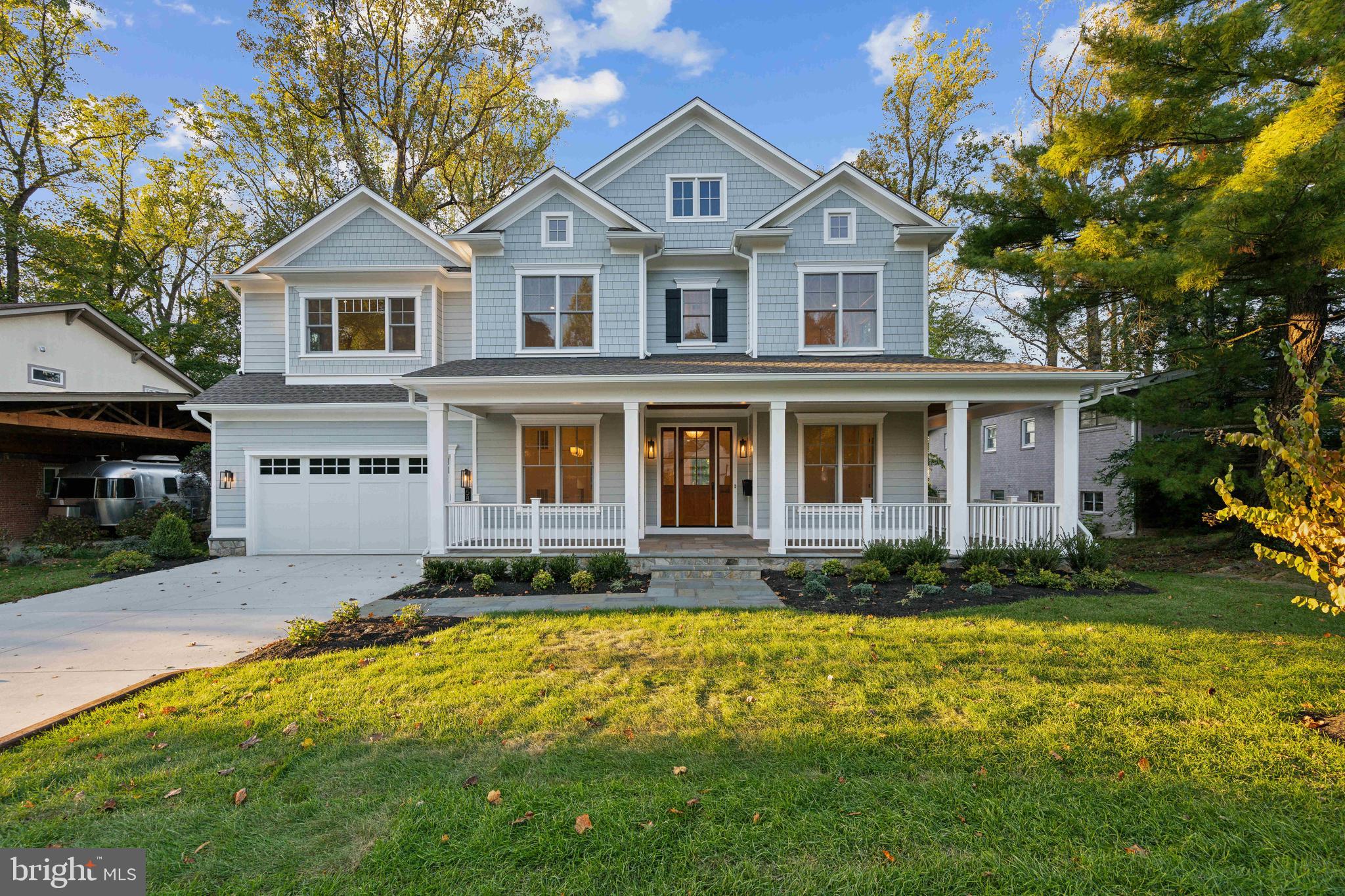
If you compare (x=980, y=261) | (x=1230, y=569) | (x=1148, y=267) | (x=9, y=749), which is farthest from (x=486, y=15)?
(x=1230, y=569)

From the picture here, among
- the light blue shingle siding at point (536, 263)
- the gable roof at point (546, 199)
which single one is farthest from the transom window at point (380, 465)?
the gable roof at point (546, 199)

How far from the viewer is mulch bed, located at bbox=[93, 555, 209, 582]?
928 centimetres

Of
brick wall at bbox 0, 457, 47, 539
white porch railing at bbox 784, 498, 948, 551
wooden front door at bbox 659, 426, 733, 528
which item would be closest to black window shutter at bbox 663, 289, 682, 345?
wooden front door at bbox 659, 426, 733, 528

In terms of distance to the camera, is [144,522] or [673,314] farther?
[144,522]

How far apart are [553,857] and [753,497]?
8949 mm

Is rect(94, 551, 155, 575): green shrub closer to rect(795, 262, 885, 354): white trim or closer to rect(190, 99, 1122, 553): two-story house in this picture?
rect(190, 99, 1122, 553): two-story house

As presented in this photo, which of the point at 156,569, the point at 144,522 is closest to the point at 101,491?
the point at 144,522

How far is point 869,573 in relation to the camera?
8.22 m

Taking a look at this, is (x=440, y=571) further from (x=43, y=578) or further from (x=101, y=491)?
(x=101, y=491)

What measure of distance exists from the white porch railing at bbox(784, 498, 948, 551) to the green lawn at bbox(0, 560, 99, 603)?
37.1ft

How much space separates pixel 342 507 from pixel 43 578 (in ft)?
14.4

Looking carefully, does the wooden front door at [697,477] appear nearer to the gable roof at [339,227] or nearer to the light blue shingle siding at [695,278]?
the light blue shingle siding at [695,278]

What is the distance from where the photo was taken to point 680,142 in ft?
38.5

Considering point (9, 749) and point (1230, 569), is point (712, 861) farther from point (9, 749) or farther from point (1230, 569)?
point (1230, 569)
